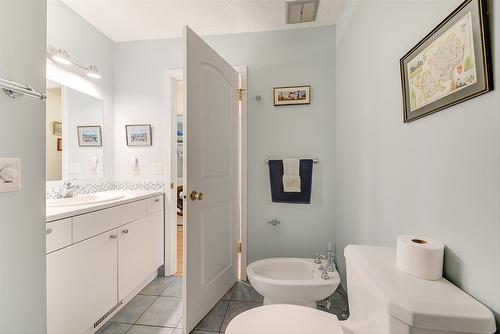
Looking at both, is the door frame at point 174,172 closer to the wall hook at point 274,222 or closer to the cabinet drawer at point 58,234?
the wall hook at point 274,222

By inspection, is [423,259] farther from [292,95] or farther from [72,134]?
[72,134]

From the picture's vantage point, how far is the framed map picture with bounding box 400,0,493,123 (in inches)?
23.6

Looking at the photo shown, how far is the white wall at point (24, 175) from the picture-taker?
77 cm

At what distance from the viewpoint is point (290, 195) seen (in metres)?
2.04

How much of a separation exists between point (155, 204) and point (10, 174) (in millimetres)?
1394

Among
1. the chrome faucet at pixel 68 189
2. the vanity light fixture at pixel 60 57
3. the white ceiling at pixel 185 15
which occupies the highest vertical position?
the white ceiling at pixel 185 15

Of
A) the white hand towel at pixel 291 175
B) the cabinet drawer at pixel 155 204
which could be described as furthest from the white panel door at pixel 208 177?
the cabinet drawer at pixel 155 204

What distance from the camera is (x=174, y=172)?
2.26 m

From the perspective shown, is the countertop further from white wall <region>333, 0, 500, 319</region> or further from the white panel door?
white wall <region>333, 0, 500, 319</region>

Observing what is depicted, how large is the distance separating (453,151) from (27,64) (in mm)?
1465

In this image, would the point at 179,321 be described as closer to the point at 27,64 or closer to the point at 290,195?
the point at 290,195

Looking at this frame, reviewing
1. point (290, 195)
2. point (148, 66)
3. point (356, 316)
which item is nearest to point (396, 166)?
point (356, 316)

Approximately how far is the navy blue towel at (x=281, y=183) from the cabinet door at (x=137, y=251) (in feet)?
3.67

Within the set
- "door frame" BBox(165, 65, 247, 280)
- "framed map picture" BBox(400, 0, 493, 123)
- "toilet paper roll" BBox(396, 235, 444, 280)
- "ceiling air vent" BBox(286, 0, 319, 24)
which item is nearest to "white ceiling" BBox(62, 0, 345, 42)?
"ceiling air vent" BBox(286, 0, 319, 24)
